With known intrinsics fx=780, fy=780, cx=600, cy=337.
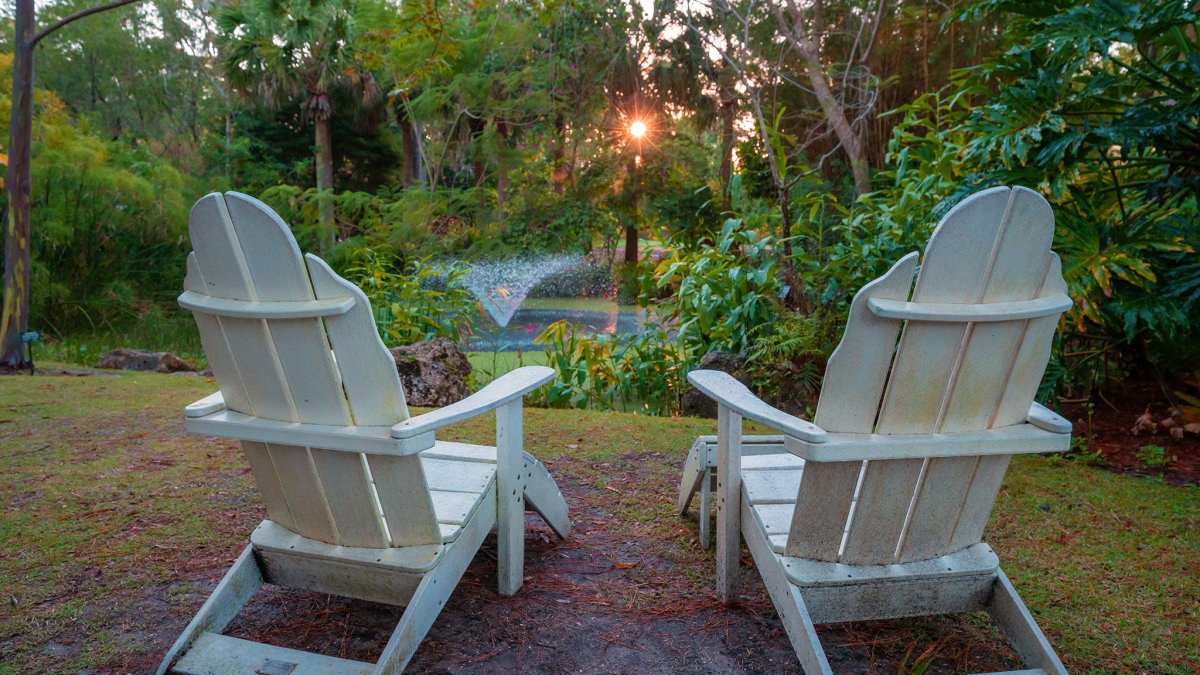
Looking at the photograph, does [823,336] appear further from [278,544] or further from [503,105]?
[503,105]

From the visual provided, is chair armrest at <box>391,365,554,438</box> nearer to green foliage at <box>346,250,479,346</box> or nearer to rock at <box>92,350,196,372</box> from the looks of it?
green foliage at <box>346,250,479,346</box>

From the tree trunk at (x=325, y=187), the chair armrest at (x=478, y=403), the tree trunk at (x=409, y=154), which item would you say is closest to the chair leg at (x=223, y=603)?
the chair armrest at (x=478, y=403)

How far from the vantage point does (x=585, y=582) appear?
7.22 feet

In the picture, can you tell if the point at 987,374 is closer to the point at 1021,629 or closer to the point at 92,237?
the point at 1021,629

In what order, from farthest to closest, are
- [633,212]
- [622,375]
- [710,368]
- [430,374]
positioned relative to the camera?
[633,212], [622,375], [430,374], [710,368]

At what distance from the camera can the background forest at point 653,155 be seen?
3197 mm

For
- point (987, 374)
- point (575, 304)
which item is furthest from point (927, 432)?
point (575, 304)

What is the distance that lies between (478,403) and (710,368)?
110 inches

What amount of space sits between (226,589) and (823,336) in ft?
10.4

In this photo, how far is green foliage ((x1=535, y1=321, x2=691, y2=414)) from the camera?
4754mm

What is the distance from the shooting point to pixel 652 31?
25.5ft

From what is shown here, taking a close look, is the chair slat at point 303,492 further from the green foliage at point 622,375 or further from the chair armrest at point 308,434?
the green foliage at point 622,375

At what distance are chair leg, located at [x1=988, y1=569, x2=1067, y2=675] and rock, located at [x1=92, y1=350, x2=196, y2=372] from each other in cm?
546

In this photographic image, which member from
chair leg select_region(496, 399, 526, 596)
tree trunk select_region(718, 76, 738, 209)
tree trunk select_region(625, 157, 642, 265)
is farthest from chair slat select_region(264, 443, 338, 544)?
tree trunk select_region(625, 157, 642, 265)
